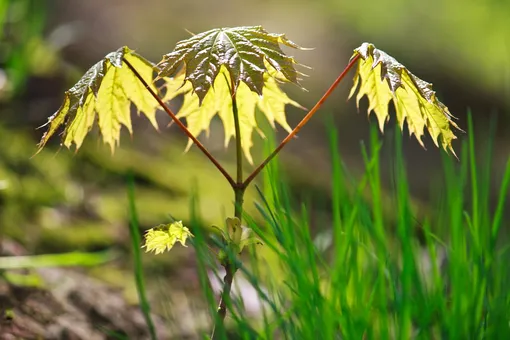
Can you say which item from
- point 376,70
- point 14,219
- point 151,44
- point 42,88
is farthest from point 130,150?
point 151,44

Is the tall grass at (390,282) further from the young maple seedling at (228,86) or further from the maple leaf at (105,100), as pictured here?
the maple leaf at (105,100)

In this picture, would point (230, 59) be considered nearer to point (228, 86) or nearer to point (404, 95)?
point (228, 86)

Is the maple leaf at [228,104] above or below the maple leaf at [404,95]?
below

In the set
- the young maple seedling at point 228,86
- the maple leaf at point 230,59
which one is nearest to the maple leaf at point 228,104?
the young maple seedling at point 228,86

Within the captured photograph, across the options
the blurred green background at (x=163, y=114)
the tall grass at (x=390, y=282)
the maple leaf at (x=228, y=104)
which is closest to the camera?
the tall grass at (x=390, y=282)

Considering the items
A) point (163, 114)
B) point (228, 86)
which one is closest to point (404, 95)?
point (228, 86)

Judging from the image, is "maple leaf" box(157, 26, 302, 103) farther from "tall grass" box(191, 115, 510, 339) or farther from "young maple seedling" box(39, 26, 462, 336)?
"tall grass" box(191, 115, 510, 339)

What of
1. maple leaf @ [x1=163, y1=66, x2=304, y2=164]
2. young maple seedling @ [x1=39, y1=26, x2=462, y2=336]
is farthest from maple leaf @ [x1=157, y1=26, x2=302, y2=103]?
maple leaf @ [x1=163, y1=66, x2=304, y2=164]
